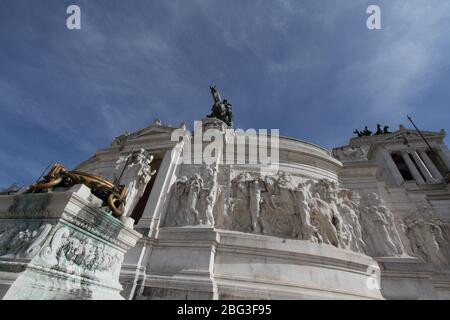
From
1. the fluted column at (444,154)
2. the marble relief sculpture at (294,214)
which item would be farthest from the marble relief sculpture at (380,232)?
the fluted column at (444,154)

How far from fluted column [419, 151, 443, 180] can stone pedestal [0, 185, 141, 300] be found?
107ft

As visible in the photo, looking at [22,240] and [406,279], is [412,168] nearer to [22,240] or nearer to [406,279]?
[406,279]

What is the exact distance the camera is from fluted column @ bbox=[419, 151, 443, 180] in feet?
83.2

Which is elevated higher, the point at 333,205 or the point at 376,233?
the point at 333,205

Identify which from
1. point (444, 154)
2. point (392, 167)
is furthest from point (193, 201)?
point (444, 154)

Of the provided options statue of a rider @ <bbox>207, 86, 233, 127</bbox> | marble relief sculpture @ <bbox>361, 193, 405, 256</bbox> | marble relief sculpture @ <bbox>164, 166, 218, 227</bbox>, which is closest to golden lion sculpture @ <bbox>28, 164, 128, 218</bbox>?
marble relief sculpture @ <bbox>164, 166, 218, 227</bbox>

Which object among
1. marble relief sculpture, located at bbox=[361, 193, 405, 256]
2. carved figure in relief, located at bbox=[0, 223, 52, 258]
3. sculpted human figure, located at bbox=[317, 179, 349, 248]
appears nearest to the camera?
carved figure in relief, located at bbox=[0, 223, 52, 258]

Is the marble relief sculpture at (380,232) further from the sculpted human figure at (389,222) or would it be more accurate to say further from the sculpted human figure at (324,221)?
the sculpted human figure at (324,221)

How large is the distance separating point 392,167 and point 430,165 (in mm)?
4775

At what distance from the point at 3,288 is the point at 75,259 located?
0.94 meters

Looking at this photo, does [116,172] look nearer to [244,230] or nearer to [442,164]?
[244,230]

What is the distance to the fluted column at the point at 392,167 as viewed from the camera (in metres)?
24.1

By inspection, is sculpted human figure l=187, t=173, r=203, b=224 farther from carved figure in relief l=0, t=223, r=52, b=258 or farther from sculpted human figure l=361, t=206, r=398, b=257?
sculpted human figure l=361, t=206, r=398, b=257

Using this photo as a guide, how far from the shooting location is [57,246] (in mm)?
3297
